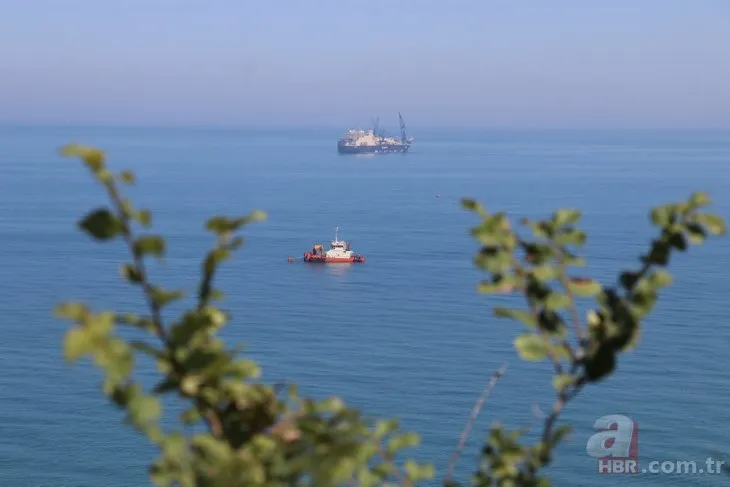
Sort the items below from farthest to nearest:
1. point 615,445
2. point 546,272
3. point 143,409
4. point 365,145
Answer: point 365,145 → point 615,445 → point 546,272 → point 143,409

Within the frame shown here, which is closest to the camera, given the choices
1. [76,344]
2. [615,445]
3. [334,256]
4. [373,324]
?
[76,344]

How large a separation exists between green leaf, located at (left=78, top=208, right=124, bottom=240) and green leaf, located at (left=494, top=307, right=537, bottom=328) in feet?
1.96

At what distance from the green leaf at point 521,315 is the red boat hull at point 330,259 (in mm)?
49796

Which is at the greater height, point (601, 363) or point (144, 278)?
point (144, 278)

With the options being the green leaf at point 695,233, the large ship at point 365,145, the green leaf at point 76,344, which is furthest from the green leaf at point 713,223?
the large ship at point 365,145

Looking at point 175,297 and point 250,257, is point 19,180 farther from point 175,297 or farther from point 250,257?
point 175,297

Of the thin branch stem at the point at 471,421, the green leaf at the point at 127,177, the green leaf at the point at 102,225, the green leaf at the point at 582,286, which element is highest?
the green leaf at the point at 127,177

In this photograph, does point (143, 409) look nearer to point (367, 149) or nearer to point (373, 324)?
point (373, 324)

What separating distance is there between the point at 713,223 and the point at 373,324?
3668cm

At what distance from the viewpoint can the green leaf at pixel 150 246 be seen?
4.25 ft

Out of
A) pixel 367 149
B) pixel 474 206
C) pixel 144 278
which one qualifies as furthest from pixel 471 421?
pixel 367 149

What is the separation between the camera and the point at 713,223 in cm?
162

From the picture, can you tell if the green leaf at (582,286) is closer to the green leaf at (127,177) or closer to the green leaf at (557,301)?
the green leaf at (557,301)

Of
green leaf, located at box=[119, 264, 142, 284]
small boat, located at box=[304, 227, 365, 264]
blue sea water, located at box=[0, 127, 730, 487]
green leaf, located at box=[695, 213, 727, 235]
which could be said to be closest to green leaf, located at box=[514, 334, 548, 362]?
green leaf, located at box=[695, 213, 727, 235]
